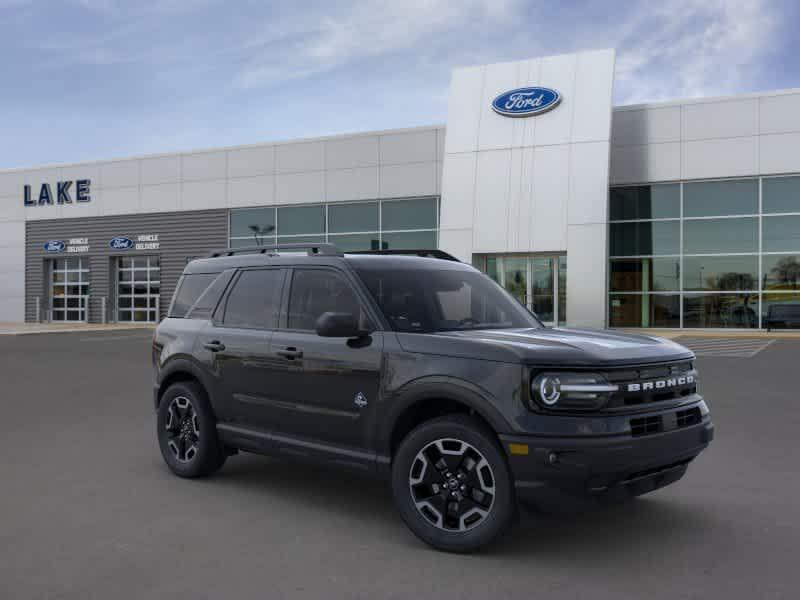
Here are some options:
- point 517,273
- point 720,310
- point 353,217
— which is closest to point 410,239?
point 353,217

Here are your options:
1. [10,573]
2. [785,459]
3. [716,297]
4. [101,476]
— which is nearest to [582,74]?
[716,297]

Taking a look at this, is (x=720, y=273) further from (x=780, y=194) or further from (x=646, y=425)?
(x=646, y=425)

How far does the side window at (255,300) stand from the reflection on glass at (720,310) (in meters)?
23.5

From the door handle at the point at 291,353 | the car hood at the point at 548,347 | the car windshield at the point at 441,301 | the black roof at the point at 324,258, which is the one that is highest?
the black roof at the point at 324,258

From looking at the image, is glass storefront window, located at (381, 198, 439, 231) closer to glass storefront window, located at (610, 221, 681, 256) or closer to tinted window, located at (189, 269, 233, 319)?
glass storefront window, located at (610, 221, 681, 256)

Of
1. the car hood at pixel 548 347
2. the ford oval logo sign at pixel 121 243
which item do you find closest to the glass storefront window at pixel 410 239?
the ford oval logo sign at pixel 121 243

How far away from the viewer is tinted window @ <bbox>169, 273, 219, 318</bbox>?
6711mm

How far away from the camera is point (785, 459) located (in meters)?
7.00

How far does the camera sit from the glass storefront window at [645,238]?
89.6ft

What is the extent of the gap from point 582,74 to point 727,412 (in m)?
19.7

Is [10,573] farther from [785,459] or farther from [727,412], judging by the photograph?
[727,412]

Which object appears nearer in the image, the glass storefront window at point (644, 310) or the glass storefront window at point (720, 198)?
the glass storefront window at point (720, 198)

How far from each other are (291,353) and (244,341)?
0.59 m

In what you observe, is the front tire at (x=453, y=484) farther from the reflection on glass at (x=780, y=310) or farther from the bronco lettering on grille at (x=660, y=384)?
the reflection on glass at (x=780, y=310)
